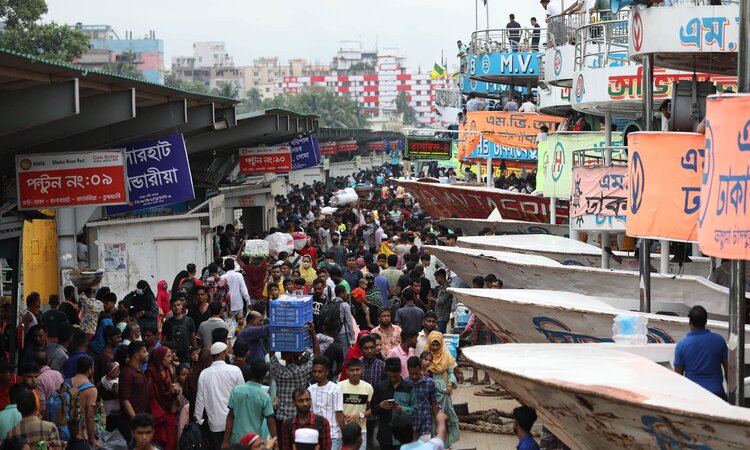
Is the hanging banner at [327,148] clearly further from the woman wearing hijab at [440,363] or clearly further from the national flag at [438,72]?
the woman wearing hijab at [440,363]

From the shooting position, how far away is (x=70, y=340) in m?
13.3

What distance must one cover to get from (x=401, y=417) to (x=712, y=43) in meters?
5.55

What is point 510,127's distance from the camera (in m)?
30.0

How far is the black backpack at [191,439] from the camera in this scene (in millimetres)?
11055

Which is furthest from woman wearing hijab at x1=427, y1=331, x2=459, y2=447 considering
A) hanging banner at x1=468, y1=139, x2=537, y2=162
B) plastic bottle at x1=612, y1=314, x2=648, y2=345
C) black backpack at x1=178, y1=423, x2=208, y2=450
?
hanging banner at x1=468, y1=139, x2=537, y2=162

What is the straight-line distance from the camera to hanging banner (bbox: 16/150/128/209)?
16.4 meters

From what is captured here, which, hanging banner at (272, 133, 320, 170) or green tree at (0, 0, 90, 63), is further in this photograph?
green tree at (0, 0, 90, 63)

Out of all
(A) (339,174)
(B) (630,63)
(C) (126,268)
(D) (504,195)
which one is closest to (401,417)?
(B) (630,63)

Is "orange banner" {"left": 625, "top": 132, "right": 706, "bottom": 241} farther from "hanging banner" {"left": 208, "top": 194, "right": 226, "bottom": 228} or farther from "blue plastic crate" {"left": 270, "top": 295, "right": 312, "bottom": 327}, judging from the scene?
"hanging banner" {"left": 208, "top": 194, "right": 226, "bottom": 228}

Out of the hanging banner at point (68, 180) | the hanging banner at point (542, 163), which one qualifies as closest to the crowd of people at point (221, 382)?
the hanging banner at point (68, 180)

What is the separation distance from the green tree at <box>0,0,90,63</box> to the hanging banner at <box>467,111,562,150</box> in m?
35.9

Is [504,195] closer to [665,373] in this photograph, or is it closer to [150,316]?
[150,316]

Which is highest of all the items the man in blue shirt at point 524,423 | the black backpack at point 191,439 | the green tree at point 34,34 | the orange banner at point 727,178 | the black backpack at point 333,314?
the green tree at point 34,34

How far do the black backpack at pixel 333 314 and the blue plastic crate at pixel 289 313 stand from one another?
1.48 ft
